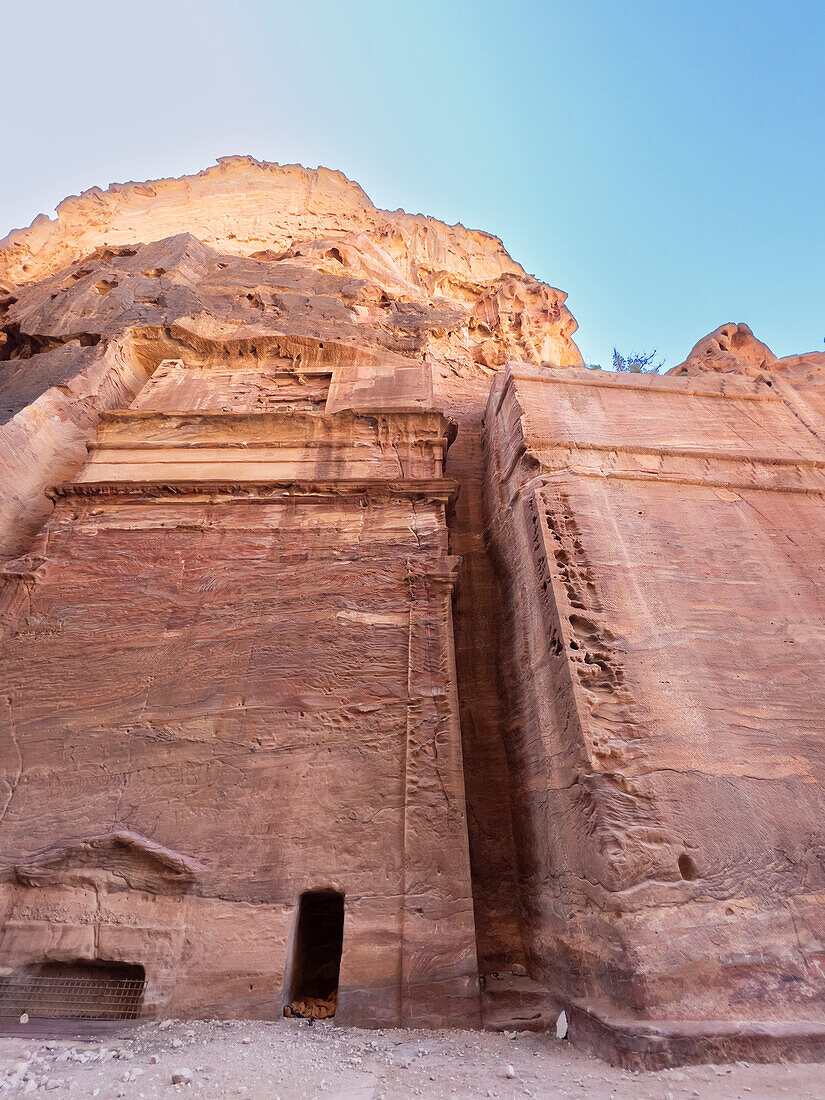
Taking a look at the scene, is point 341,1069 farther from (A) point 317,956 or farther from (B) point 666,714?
(B) point 666,714

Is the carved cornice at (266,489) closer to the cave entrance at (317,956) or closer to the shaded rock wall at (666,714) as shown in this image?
the shaded rock wall at (666,714)

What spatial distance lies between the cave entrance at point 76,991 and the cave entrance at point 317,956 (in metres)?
1.07

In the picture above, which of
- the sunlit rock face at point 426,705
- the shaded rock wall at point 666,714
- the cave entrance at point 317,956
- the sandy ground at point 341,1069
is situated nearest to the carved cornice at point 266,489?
the sunlit rock face at point 426,705

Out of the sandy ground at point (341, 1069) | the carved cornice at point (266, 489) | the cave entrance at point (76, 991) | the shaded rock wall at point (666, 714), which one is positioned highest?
the carved cornice at point (266, 489)

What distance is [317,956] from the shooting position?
4.63 meters

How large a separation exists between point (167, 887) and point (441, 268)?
19249 mm

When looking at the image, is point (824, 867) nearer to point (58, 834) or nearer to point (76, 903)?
point (76, 903)

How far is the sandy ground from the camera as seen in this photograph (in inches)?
108

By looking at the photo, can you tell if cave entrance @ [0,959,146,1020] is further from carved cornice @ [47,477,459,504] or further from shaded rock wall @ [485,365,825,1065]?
carved cornice @ [47,477,459,504]

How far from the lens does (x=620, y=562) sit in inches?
218

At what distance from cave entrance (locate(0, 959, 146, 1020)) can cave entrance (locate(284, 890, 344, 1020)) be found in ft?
3.51

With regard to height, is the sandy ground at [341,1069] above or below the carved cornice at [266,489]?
below

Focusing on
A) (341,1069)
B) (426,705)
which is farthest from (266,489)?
(341,1069)

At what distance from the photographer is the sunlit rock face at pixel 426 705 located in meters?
3.82
